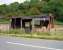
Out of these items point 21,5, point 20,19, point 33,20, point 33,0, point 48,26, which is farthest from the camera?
point 33,0

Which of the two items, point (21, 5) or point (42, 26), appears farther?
point (21, 5)

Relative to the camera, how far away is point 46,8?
1937 inches

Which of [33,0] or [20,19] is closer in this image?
[20,19]

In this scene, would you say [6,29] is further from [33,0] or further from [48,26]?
[33,0]

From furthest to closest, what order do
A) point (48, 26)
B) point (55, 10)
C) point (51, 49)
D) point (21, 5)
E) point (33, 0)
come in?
point (33, 0) → point (21, 5) → point (55, 10) → point (48, 26) → point (51, 49)

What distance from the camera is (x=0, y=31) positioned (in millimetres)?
31047

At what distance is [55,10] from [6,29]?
17447mm

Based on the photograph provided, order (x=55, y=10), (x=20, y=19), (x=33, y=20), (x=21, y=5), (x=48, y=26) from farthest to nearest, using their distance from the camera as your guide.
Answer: (x=21, y=5) → (x=55, y=10) → (x=20, y=19) → (x=33, y=20) → (x=48, y=26)

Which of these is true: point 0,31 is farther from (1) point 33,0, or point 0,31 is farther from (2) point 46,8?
(1) point 33,0

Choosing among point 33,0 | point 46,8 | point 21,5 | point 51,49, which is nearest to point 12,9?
point 21,5

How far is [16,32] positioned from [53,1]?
Result: 75.3 feet

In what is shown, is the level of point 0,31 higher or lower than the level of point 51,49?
lower

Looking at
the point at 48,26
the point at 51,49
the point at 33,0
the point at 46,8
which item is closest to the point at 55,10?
the point at 46,8

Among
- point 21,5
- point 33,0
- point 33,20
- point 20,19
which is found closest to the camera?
point 33,20
